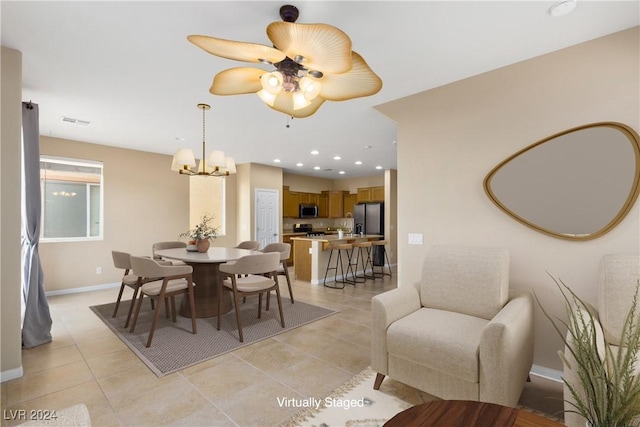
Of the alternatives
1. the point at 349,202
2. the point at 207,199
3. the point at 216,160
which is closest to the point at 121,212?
the point at 207,199

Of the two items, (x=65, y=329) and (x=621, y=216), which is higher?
(x=621, y=216)

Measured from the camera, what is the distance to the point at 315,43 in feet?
4.55

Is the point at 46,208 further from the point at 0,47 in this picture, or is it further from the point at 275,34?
the point at 275,34

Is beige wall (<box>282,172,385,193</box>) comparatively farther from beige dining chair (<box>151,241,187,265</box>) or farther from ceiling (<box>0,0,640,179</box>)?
ceiling (<box>0,0,640,179</box>)

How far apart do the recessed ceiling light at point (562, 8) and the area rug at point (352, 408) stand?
8.93 ft

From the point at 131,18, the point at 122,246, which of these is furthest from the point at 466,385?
the point at 122,246

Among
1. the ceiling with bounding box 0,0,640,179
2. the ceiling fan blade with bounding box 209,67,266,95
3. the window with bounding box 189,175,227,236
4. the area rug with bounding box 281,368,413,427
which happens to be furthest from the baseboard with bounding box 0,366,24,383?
the window with bounding box 189,175,227,236

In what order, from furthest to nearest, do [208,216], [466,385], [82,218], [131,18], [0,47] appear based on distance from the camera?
[208,216] → [82,218] → [0,47] → [131,18] → [466,385]

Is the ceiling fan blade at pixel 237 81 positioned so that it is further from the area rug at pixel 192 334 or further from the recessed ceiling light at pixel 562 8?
the area rug at pixel 192 334

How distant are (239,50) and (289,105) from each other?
547 millimetres

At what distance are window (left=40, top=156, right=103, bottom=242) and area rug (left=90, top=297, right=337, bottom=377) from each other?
1.73 m

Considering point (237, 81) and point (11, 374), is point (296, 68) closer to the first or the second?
point (237, 81)

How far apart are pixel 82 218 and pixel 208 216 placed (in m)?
2.37

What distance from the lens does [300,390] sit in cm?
222
